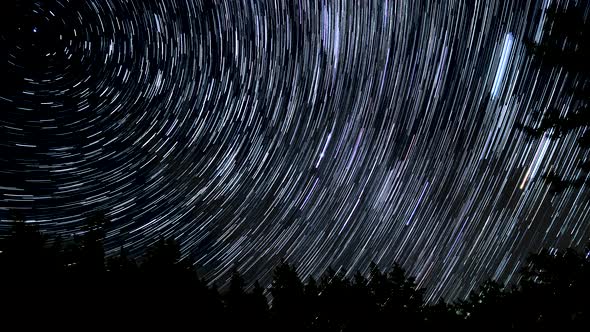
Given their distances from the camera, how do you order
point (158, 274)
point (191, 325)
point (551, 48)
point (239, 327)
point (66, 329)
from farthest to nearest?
1. point (239, 327)
2. point (158, 274)
3. point (191, 325)
4. point (66, 329)
5. point (551, 48)

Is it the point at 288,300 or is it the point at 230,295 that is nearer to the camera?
the point at 230,295

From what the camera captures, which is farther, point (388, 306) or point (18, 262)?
point (388, 306)

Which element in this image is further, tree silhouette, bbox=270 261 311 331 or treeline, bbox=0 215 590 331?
tree silhouette, bbox=270 261 311 331

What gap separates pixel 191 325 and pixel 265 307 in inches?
263

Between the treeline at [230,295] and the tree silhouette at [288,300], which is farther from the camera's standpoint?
the tree silhouette at [288,300]

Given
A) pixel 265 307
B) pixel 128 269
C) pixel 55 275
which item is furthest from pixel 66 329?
pixel 265 307

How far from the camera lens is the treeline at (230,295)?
11000 millimetres

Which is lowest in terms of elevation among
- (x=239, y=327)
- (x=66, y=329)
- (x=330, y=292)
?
(x=66, y=329)

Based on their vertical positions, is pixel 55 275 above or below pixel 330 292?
below

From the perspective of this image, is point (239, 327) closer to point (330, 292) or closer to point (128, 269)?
point (128, 269)

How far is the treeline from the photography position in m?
11.0

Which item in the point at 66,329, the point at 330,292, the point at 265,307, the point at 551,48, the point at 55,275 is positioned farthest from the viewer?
the point at 330,292

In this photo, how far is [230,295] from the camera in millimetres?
19875

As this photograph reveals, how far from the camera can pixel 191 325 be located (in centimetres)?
1407
